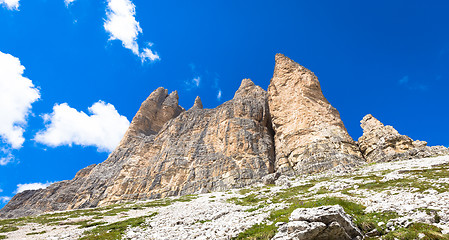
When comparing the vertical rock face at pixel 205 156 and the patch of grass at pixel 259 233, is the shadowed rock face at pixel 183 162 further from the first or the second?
the patch of grass at pixel 259 233

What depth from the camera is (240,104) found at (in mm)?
98625

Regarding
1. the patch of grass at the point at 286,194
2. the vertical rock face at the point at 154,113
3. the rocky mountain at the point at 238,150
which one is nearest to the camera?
the patch of grass at the point at 286,194

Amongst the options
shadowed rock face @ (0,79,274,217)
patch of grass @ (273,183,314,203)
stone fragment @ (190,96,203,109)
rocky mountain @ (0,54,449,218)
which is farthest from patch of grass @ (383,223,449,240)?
stone fragment @ (190,96,203,109)

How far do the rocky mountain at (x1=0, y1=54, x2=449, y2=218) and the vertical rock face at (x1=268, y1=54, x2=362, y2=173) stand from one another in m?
0.26

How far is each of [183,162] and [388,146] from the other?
6492 centimetres

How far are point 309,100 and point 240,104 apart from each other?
29.6m

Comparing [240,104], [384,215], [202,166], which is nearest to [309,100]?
[240,104]

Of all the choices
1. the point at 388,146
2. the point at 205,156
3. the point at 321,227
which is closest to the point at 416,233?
the point at 321,227

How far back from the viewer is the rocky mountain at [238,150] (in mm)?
60250

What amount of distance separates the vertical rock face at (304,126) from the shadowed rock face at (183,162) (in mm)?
8097

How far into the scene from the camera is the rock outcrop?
979 centimetres

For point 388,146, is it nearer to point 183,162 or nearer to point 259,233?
point 259,233

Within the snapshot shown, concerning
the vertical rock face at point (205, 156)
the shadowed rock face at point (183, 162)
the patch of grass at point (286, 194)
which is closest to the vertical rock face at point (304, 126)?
the vertical rock face at point (205, 156)

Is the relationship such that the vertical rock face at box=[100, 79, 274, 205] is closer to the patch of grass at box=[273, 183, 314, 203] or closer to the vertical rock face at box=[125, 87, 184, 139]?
the vertical rock face at box=[125, 87, 184, 139]
